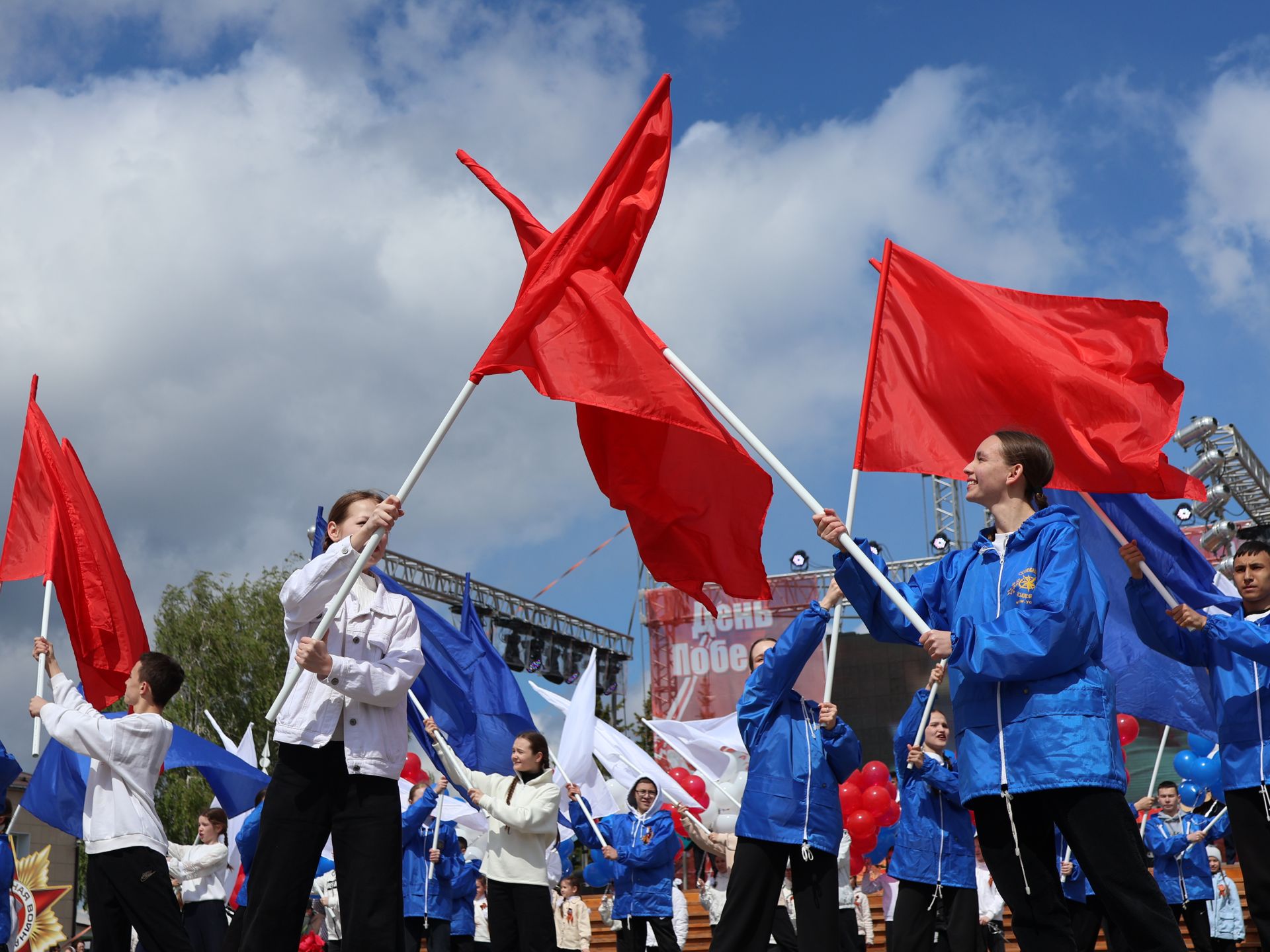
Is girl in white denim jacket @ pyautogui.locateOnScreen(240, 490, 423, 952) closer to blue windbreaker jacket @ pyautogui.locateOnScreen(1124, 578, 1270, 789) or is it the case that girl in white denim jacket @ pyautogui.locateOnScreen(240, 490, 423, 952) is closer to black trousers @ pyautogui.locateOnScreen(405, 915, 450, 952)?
blue windbreaker jacket @ pyautogui.locateOnScreen(1124, 578, 1270, 789)

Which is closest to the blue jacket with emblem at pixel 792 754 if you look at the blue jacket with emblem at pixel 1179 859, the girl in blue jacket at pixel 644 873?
the blue jacket with emblem at pixel 1179 859

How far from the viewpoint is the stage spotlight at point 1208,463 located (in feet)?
85.6

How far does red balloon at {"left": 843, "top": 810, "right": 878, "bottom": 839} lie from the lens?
15188 millimetres

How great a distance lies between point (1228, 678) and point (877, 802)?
1004cm

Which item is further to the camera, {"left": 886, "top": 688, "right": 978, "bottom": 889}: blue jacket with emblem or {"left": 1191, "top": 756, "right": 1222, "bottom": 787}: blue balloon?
{"left": 1191, "top": 756, "right": 1222, "bottom": 787}: blue balloon

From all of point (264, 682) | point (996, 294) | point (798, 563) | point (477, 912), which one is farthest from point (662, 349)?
point (264, 682)

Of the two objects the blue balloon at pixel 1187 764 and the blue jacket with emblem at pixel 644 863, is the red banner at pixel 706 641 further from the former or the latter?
the blue jacket with emblem at pixel 644 863

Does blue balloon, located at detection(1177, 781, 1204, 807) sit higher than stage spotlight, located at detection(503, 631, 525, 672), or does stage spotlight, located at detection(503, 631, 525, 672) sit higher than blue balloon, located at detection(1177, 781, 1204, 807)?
stage spotlight, located at detection(503, 631, 525, 672)

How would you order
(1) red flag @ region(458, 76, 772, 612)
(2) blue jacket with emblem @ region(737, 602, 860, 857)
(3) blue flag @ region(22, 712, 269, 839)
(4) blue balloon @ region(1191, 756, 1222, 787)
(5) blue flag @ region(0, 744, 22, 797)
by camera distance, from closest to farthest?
(1) red flag @ region(458, 76, 772, 612) < (2) blue jacket with emblem @ region(737, 602, 860, 857) < (5) blue flag @ region(0, 744, 22, 797) < (3) blue flag @ region(22, 712, 269, 839) < (4) blue balloon @ region(1191, 756, 1222, 787)

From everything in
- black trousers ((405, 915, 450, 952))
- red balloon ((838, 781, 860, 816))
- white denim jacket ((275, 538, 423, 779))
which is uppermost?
red balloon ((838, 781, 860, 816))

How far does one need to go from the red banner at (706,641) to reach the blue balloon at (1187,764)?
1376cm

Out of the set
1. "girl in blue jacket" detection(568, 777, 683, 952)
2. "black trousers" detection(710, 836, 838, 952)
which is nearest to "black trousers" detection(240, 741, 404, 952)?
"black trousers" detection(710, 836, 838, 952)

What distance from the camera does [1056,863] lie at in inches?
183

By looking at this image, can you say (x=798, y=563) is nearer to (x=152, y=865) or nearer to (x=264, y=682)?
(x=264, y=682)
